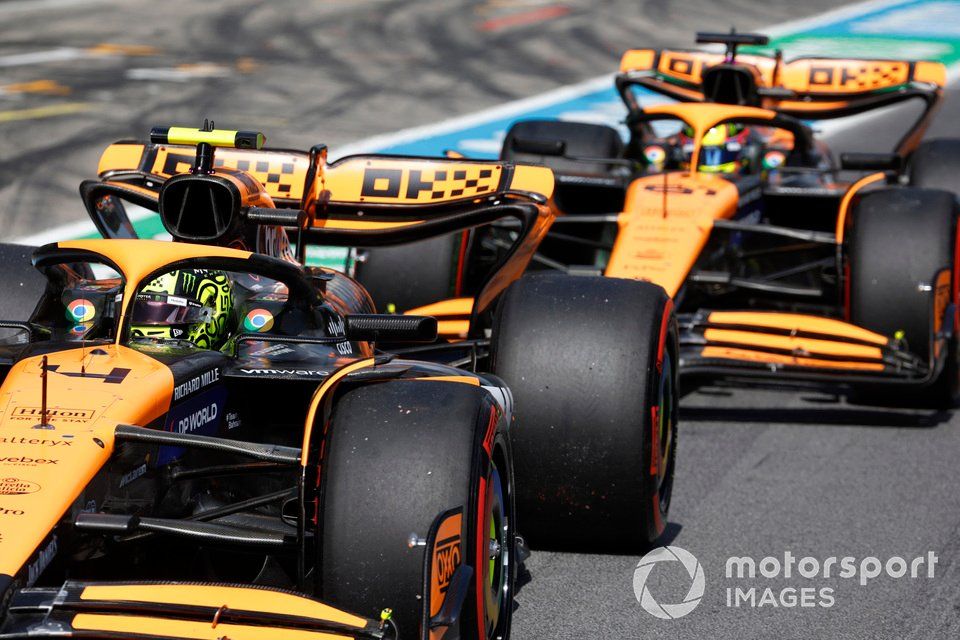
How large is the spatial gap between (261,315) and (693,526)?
222cm

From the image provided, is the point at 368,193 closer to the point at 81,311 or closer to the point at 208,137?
the point at 208,137

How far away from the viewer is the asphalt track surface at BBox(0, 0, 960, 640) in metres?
6.06

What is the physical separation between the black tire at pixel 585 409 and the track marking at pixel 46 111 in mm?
12025

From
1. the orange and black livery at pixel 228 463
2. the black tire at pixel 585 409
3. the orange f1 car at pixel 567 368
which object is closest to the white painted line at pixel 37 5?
the orange f1 car at pixel 567 368

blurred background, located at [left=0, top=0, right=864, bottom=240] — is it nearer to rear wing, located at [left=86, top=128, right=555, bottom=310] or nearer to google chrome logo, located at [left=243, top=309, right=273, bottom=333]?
rear wing, located at [left=86, top=128, right=555, bottom=310]

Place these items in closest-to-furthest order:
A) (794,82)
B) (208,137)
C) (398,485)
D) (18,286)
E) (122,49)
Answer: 1. (398,485)
2. (208,137)
3. (18,286)
4. (794,82)
5. (122,49)

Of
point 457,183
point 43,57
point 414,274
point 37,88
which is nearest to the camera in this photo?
point 457,183

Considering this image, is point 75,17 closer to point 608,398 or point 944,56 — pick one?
point 944,56

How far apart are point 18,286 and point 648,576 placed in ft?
9.94

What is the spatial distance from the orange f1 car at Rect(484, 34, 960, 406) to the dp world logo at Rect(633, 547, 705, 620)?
34.3 inches

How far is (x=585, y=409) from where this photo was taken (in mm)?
6148

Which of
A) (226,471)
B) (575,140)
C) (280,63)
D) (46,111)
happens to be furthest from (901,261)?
(280,63)

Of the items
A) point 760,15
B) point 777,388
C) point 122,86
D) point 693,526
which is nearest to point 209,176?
point 693,526

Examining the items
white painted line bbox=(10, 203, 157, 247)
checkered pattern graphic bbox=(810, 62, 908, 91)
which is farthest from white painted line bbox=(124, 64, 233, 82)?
checkered pattern graphic bbox=(810, 62, 908, 91)
